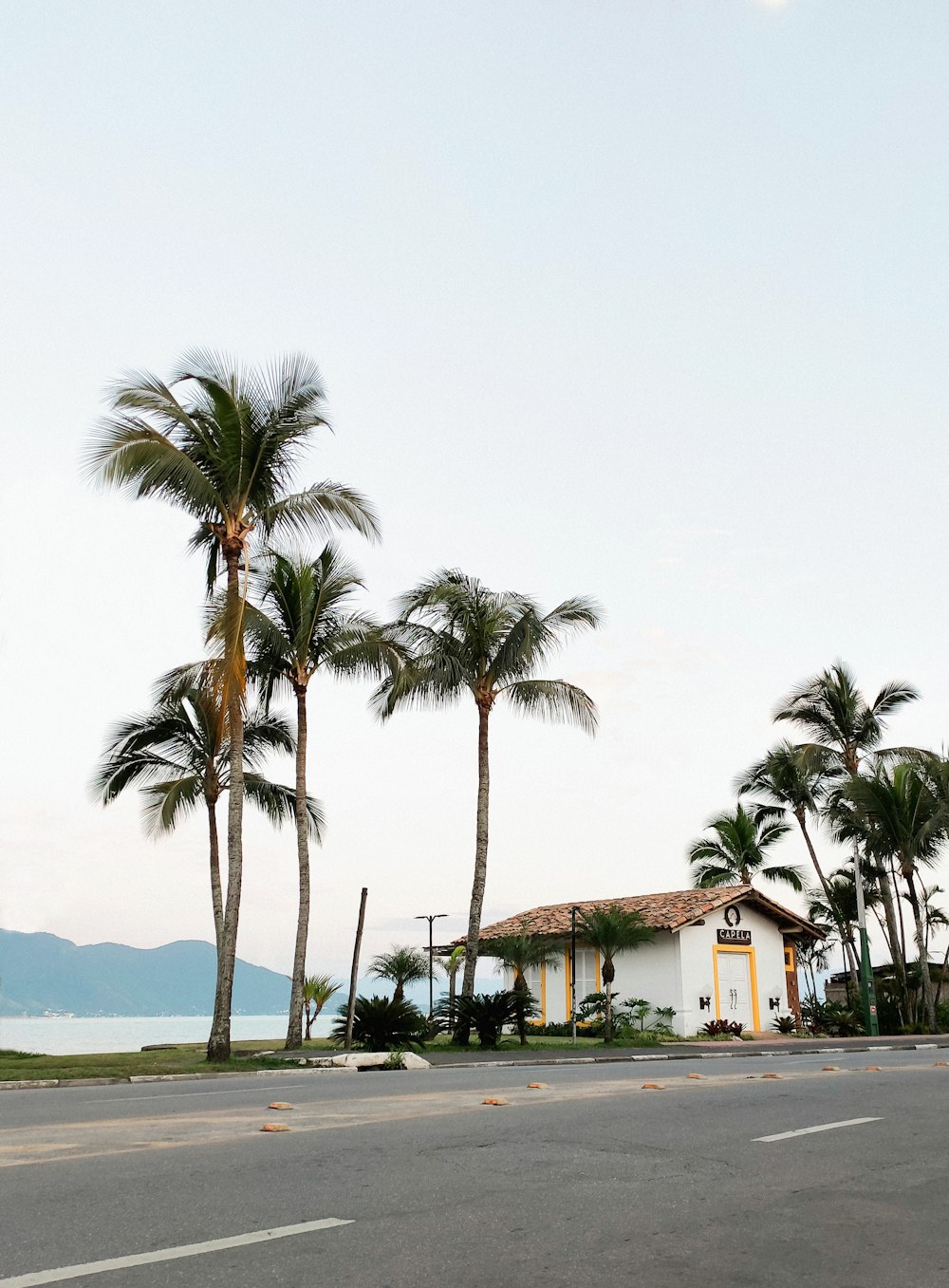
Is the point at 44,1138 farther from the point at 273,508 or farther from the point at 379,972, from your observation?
the point at 379,972

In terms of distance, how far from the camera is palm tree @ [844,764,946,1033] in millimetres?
40875

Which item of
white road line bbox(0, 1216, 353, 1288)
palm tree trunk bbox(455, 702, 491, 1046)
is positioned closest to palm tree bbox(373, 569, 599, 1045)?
palm tree trunk bbox(455, 702, 491, 1046)

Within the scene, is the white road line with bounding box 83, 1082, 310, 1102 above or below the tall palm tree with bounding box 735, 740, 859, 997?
below

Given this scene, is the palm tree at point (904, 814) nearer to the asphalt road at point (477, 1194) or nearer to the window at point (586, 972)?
the window at point (586, 972)

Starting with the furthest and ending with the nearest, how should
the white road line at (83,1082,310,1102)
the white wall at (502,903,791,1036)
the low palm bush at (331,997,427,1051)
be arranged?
the white wall at (502,903,791,1036), the low palm bush at (331,997,427,1051), the white road line at (83,1082,310,1102)

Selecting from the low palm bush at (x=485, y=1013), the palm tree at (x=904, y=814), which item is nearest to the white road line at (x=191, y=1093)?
the low palm bush at (x=485, y=1013)

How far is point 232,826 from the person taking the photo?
67.7 feet

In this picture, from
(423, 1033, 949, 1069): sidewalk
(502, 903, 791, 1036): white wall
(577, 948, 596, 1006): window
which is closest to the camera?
(423, 1033, 949, 1069): sidewalk

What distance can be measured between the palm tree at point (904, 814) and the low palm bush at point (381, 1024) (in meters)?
22.9

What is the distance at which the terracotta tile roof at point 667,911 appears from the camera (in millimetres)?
36562

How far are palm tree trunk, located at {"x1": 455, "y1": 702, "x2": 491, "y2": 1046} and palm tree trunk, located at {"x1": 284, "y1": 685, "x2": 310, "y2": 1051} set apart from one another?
12.9 feet

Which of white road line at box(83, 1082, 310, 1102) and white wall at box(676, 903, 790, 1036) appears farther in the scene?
white wall at box(676, 903, 790, 1036)

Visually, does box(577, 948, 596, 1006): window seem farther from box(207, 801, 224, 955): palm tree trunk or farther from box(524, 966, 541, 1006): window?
box(207, 801, 224, 955): palm tree trunk

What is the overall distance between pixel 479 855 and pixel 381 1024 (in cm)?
645
